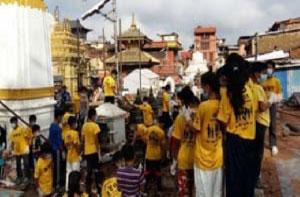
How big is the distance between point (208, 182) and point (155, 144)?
122 inches

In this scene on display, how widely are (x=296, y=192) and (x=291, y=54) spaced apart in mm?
18501

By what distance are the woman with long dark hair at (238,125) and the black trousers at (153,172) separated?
10.3 ft

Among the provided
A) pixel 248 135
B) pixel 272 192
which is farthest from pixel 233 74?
pixel 272 192

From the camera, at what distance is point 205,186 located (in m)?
4.75

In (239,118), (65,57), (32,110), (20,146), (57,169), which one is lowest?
(57,169)

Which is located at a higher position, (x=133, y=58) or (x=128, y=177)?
(x=133, y=58)

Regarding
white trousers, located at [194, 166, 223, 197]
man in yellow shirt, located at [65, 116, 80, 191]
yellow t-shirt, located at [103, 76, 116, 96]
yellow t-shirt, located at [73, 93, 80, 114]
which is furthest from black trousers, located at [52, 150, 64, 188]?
yellow t-shirt, located at [103, 76, 116, 96]

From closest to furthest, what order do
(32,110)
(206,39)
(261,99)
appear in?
1. (261,99)
2. (32,110)
3. (206,39)

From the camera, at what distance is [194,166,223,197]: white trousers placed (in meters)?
4.74

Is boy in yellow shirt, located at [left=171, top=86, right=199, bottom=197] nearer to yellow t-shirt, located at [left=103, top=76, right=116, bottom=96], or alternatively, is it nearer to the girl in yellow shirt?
the girl in yellow shirt

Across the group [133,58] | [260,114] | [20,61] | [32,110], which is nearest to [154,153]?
[260,114]

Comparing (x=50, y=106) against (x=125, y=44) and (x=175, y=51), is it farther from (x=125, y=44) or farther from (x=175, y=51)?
(x=175, y=51)

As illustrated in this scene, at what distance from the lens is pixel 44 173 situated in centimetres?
723

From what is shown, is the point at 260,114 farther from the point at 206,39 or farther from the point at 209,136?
the point at 206,39
